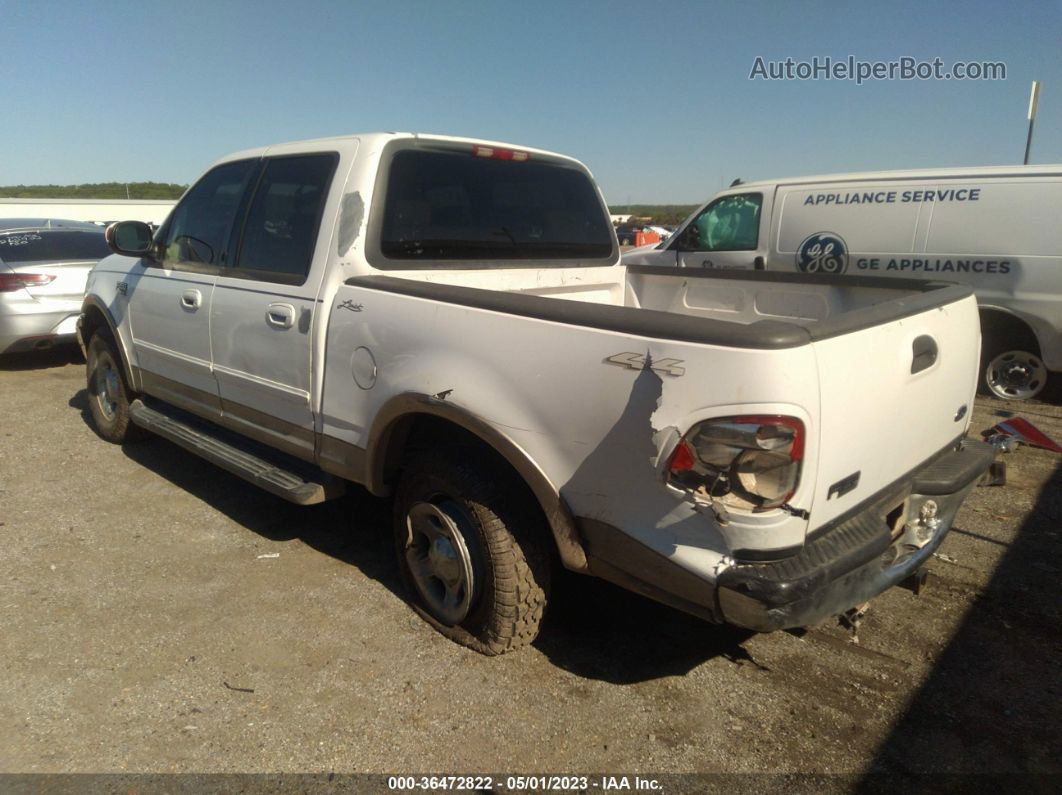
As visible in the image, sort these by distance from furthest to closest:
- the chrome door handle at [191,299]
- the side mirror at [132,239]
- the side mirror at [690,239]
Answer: the side mirror at [690,239] < the side mirror at [132,239] < the chrome door handle at [191,299]

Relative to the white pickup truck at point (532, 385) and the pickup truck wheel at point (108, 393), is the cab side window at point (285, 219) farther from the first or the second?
the pickup truck wheel at point (108, 393)

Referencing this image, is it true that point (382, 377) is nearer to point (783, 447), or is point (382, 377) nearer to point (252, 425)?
point (252, 425)

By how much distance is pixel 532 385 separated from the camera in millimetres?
2438

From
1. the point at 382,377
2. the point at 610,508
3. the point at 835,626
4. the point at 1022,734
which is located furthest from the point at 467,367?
the point at 1022,734

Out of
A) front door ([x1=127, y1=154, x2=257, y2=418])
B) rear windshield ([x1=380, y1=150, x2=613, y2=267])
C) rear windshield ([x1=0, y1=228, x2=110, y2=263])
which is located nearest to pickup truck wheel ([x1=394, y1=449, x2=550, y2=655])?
rear windshield ([x1=380, y1=150, x2=613, y2=267])

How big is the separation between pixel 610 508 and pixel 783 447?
1.90 ft

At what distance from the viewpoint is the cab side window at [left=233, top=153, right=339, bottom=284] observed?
3441mm

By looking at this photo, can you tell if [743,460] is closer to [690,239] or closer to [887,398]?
[887,398]

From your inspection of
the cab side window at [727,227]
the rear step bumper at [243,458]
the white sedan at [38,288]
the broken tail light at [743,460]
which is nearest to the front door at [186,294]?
the rear step bumper at [243,458]

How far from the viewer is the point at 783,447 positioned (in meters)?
2.01

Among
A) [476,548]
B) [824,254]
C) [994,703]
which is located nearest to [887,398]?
[994,703]

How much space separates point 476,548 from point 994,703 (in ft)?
6.47

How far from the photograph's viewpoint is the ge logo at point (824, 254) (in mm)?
7501

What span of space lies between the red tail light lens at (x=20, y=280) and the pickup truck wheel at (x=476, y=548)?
625 cm
